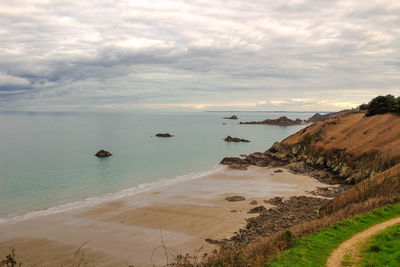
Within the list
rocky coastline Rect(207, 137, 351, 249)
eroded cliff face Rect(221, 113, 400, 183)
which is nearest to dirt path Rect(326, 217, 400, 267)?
rocky coastline Rect(207, 137, 351, 249)

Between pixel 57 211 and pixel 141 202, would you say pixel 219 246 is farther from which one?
pixel 57 211

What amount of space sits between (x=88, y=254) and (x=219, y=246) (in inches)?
302

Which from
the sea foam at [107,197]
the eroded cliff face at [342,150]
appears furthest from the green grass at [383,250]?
the sea foam at [107,197]

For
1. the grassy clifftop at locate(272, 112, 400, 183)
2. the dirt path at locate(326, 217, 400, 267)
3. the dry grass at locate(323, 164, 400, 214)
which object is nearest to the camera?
the dirt path at locate(326, 217, 400, 267)

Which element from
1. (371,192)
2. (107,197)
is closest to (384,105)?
(371,192)

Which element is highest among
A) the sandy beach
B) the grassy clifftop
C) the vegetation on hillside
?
the vegetation on hillside

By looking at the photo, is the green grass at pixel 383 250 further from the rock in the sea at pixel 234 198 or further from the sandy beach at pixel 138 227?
the rock in the sea at pixel 234 198

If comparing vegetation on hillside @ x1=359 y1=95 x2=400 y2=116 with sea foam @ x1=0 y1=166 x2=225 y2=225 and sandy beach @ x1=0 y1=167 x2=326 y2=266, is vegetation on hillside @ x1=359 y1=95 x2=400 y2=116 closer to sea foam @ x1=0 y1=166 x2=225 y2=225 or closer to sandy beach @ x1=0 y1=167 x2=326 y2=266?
sandy beach @ x1=0 y1=167 x2=326 y2=266

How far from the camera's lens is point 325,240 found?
12.6m

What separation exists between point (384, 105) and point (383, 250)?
1651 inches

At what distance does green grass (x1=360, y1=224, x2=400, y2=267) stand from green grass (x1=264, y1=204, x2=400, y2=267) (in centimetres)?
108

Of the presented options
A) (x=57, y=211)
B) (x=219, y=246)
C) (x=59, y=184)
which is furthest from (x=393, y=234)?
(x=59, y=184)

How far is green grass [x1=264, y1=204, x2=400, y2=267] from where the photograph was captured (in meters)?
11.0

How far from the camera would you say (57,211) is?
25344 mm
